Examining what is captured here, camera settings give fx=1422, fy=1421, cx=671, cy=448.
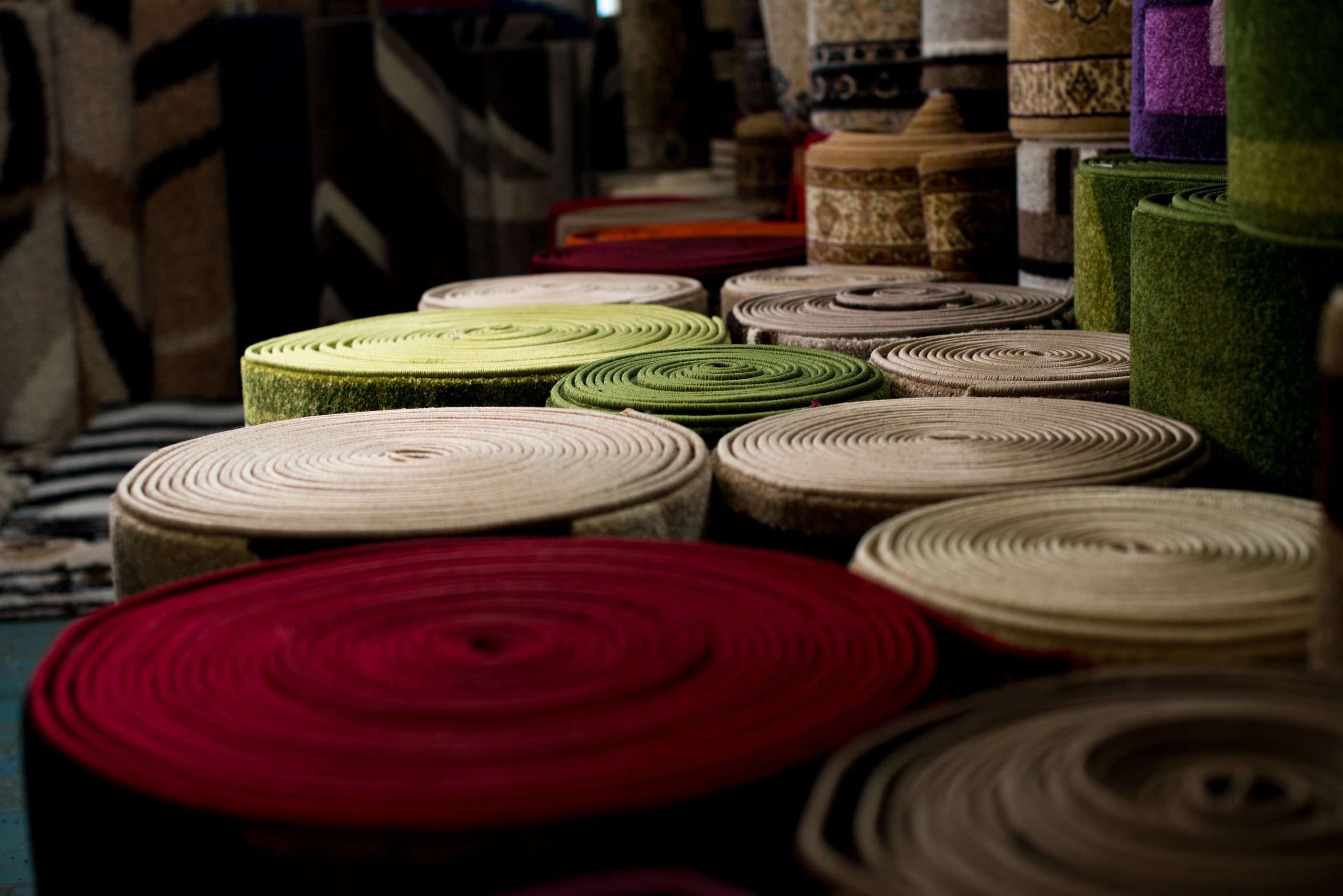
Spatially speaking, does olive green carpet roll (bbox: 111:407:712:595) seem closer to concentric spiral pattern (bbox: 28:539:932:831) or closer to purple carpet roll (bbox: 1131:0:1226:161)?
concentric spiral pattern (bbox: 28:539:932:831)

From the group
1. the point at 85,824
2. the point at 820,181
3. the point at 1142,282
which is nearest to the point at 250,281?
the point at 820,181

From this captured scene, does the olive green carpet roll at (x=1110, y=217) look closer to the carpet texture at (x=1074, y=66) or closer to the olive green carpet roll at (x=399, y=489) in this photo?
the carpet texture at (x=1074, y=66)

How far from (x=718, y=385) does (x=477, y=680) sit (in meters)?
0.79

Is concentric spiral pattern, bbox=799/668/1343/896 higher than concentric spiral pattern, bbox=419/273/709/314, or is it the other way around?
concentric spiral pattern, bbox=419/273/709/314

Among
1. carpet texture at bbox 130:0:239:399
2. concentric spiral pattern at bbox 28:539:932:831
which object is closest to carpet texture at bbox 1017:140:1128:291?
concentric spiral pattern at bbox 28:539:932:831

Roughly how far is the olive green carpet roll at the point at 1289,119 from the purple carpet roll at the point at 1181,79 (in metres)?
0.48

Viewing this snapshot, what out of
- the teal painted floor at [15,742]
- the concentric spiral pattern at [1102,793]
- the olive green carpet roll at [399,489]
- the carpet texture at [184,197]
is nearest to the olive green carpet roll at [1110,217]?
the olive green carpet roll at [399,489]

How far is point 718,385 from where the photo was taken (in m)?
1.56

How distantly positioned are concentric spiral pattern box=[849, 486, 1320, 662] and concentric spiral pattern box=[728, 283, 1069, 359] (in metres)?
0.79

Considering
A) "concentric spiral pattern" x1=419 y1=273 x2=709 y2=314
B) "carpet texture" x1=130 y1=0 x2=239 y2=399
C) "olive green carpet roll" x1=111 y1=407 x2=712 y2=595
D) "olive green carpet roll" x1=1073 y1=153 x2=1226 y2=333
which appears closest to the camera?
"olive green carpet roll" x1=111 y1=407 x2=712 y2=595

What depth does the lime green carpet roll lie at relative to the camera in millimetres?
1461

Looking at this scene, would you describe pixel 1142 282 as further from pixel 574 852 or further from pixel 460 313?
pixel 460 313

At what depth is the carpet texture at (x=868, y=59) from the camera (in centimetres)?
277

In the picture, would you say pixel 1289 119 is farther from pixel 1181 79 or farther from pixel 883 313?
pixel 883 313
